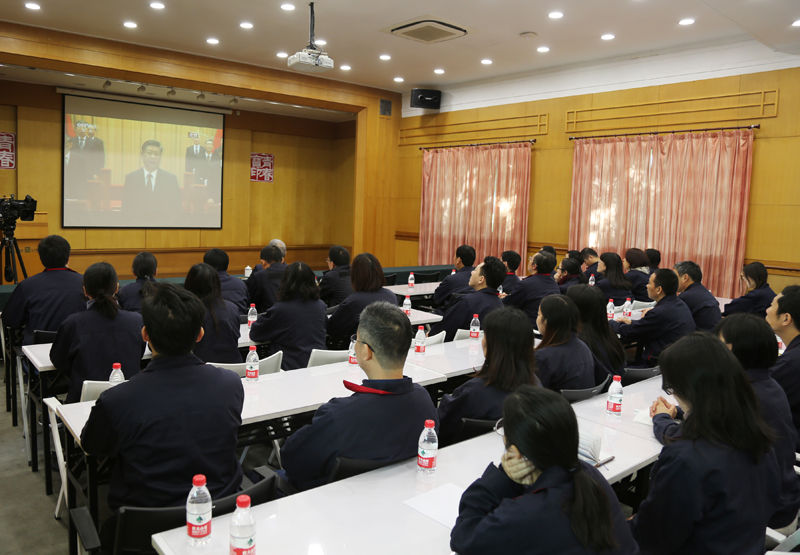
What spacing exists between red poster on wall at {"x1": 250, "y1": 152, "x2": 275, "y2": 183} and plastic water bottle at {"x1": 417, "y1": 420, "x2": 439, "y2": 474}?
11748 millimetres

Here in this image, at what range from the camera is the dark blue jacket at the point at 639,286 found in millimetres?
6469

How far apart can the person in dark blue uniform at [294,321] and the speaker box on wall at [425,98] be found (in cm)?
735

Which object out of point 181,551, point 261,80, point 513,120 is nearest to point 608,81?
point 513,120

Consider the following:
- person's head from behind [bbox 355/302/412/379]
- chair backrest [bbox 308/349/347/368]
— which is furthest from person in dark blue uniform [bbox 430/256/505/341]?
person's head from behind [bbox 355/302/412/379]

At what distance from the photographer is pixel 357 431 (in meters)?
2.02

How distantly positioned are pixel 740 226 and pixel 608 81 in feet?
9.41

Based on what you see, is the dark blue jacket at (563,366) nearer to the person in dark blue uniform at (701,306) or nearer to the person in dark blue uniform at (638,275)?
the person in dark blue uniform at (701,306)

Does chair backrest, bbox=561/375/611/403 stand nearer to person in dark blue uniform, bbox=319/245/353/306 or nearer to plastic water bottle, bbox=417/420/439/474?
plastic water bottle, bbox=417/420/439/474

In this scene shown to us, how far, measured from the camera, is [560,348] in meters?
3.00

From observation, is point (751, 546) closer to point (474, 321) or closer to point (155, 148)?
point (474, 321)

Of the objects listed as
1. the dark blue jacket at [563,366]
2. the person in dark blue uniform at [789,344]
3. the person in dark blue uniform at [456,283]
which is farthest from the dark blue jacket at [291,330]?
the person in dark blue uniform at [789,344]

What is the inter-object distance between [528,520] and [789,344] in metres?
2.45

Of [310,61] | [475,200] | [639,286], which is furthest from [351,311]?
[475,200]

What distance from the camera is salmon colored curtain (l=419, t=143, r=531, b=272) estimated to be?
9.88 meters
